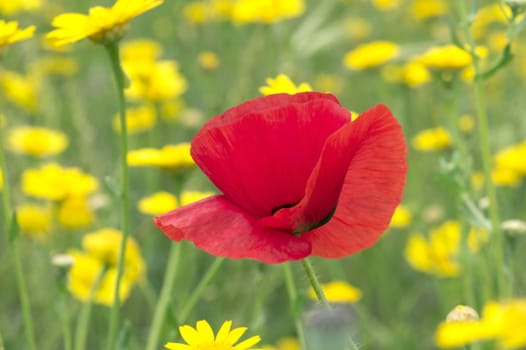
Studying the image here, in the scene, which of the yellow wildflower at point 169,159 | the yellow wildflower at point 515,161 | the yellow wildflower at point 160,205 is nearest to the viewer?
the yellow wildflower at point 169,159

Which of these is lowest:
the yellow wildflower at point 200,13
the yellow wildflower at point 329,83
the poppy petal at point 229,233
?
the yellow wildflower at point 329,83

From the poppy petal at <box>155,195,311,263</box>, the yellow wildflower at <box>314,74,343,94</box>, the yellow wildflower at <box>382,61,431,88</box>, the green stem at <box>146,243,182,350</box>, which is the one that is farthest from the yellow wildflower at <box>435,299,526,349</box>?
the yellow wildflower at <box>314,74,343,94</box>

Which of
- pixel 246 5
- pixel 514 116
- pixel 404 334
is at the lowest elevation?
pixel 404 334

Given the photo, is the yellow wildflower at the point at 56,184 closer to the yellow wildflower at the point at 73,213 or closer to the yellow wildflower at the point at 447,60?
the yellow wildflower at the point at 73,213

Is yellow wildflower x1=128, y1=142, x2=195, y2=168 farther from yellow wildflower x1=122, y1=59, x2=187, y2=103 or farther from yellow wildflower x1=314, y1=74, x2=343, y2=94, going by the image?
yellow wildflower x1=314, y1=74, x2=343, y2=94

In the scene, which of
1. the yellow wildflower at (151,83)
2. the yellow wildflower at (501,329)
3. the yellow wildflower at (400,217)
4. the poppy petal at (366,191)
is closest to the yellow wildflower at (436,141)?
the yellow wildflower at (400,217)

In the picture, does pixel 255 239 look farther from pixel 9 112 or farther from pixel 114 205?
pixel 9 112

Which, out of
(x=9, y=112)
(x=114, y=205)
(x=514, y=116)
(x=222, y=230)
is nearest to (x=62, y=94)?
(x=9, y=112)
